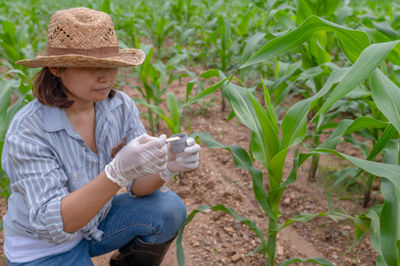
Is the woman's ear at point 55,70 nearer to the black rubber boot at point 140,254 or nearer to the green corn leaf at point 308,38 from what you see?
the green corn leaf at point 308,38

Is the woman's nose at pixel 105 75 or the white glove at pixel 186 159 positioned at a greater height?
the woman's nose at pixel 105 75

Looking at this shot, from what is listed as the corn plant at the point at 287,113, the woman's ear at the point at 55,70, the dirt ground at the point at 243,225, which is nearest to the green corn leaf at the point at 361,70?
the corn plant at the point at 287,113

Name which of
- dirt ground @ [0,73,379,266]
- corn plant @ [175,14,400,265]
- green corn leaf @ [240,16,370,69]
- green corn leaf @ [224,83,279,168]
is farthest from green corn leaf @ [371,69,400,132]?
dirt ground @ [0,73,379,266]

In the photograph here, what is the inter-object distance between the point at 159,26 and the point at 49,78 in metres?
3.36

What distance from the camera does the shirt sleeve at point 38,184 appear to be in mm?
1308

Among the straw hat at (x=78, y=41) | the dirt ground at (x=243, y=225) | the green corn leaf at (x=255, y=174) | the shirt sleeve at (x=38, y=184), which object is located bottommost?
the dirt ground at (x=243, y=225)

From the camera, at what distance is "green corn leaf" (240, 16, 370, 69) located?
1.06 m

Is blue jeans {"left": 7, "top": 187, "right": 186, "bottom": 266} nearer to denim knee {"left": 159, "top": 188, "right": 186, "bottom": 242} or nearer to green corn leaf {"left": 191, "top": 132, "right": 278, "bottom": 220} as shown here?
denim knee {"left": 159, "top": 188, "right": 186, "bottom": 242}

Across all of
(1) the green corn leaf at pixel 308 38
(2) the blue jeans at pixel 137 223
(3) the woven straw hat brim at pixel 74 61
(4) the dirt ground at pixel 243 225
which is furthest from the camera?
(4) the dirt ground at pixel 243 225

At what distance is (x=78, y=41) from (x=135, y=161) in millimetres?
484

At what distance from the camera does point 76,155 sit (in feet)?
4.92

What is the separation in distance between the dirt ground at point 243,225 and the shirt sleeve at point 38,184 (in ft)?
2.77

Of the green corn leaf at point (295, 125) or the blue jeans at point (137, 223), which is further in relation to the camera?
the blue jeans at point (137, 223)

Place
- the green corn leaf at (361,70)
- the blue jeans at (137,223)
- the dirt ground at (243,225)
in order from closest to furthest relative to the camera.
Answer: the green corn leaf at (361,70)
the blue jeans at (137,223)
the dirt ground at (243,225)
